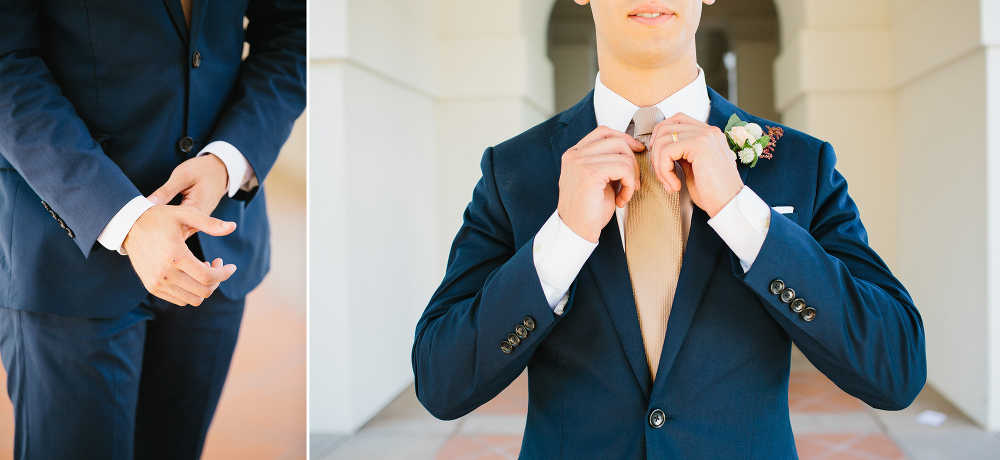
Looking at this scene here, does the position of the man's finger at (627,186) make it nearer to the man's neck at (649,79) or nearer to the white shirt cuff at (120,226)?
the man's neck at (649,79)

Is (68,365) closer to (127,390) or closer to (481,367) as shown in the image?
(127,390)

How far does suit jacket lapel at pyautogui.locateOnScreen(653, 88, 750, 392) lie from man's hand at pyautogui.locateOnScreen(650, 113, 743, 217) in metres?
0.09

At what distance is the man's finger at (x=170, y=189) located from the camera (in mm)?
1247

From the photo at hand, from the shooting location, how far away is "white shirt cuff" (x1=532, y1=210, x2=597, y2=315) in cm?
106

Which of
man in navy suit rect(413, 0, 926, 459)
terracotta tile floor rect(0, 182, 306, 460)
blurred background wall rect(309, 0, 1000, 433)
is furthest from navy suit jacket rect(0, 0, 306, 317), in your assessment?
blurred background wall rect(309, 0, 1000, 433)

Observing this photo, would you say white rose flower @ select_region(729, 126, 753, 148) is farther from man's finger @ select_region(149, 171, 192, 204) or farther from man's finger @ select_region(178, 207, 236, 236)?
man's finger @ select_region(149, 171, 192, 204)

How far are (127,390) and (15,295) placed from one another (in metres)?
0.28

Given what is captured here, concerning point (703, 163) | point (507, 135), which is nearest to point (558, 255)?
point (703, 163)

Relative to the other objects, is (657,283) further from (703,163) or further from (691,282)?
(703,163)

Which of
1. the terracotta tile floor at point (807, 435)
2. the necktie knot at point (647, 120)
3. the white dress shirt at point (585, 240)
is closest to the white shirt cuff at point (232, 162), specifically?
the white dress shirt at point (585, 240)

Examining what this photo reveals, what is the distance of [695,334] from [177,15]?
118cm

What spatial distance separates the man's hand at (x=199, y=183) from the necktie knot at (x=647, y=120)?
0.83 metres

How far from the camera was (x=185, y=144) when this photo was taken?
138 cm

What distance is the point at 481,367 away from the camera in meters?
1.11
